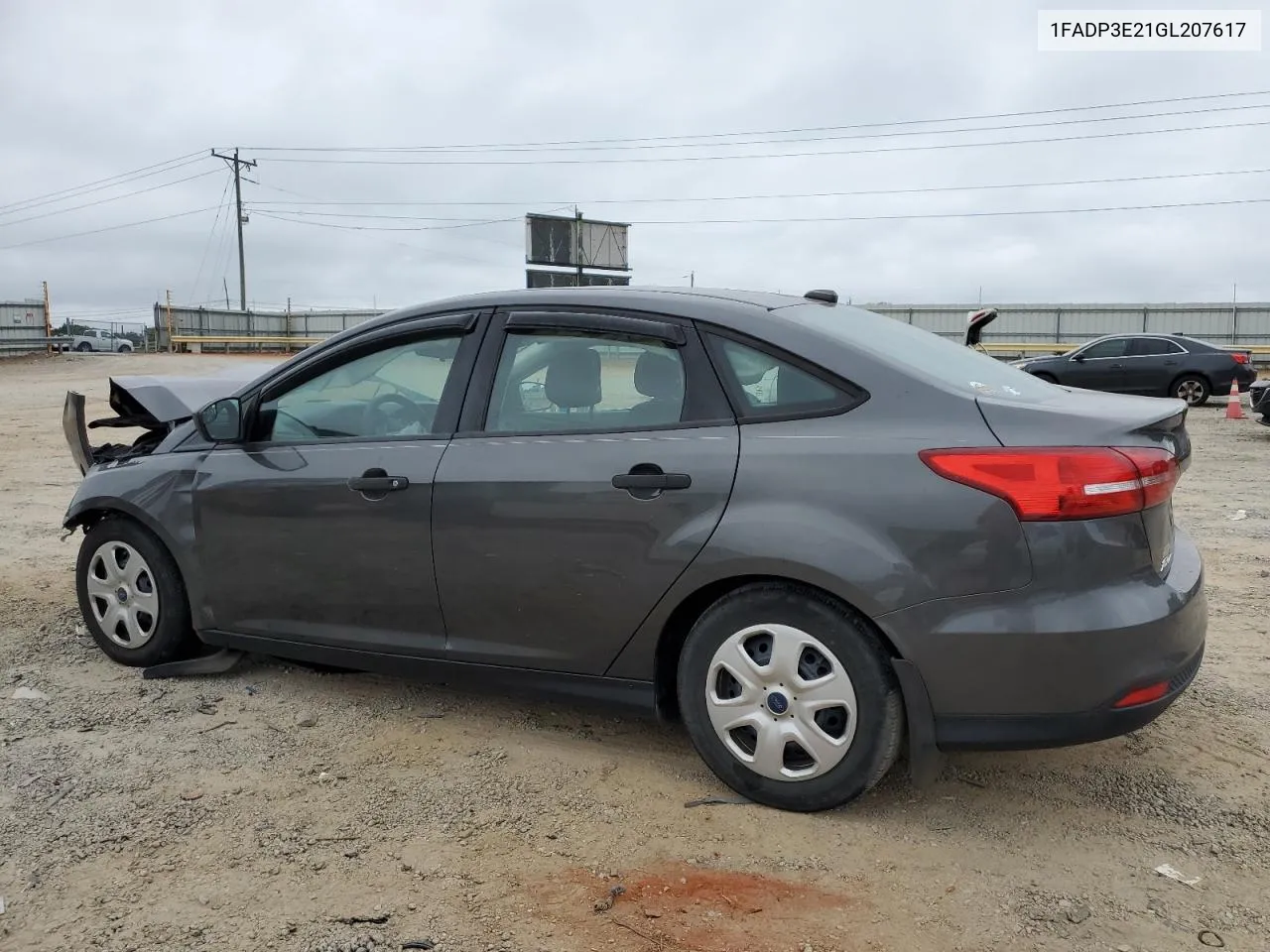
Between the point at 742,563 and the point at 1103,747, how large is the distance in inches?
62.9

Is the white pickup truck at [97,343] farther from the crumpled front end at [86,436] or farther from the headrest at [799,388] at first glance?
the headrest at [799,388]

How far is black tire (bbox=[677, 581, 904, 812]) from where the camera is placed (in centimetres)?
285

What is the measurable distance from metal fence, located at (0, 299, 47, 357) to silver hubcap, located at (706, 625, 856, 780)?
37952mm

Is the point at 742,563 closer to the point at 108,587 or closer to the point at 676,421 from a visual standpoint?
the point at 676,421

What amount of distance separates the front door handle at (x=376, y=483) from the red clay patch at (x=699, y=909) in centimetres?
147

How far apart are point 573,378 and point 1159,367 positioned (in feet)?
59.3

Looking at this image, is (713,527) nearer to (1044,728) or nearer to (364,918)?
(1044,728)

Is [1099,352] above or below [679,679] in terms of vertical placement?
above

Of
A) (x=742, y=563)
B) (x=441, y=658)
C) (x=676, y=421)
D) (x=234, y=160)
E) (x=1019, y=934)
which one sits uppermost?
(x=234, y=160)

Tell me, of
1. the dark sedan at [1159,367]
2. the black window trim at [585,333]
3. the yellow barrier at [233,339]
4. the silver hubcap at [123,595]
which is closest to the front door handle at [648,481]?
the black window trim at [585,333]

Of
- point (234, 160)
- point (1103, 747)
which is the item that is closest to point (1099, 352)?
point (1103, 747)

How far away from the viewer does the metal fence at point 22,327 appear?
34.8 meters

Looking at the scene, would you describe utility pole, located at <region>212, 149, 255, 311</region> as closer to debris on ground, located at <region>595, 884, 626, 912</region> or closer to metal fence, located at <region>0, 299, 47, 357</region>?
metal fence, located at <region>0, 299, 47, 357</region>

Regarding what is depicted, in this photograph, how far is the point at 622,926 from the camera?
2.52 m
